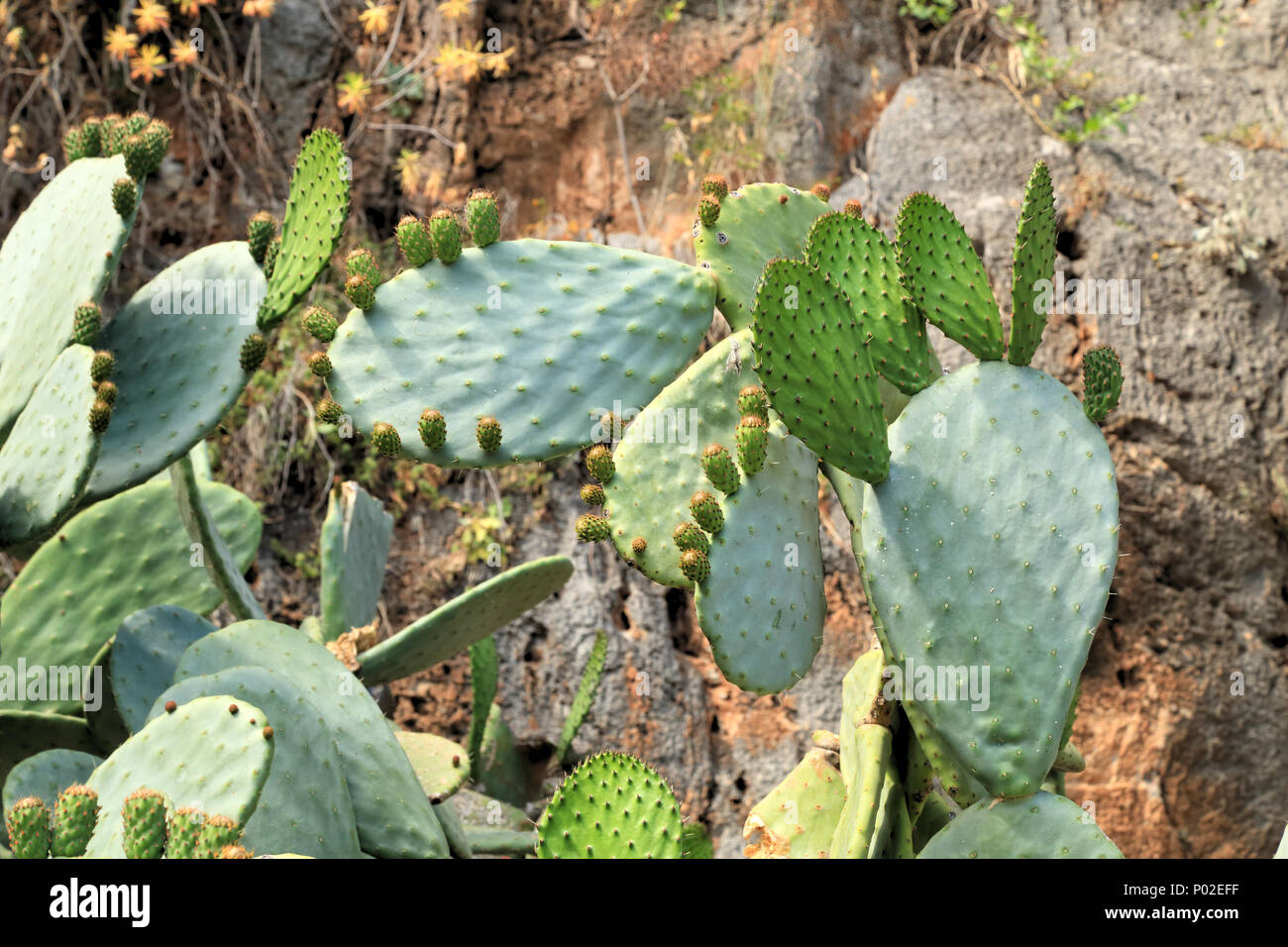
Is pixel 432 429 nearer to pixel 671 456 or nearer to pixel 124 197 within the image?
pixel 671 456

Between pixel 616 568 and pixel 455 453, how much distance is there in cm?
202

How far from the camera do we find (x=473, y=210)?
1832mm

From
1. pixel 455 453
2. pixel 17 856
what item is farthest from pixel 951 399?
pixel 17 856

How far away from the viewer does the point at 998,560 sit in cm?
162

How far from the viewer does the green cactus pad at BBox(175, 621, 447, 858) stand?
193cm

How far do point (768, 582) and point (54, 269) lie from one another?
140 cm

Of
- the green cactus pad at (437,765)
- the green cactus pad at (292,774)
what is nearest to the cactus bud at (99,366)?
the green cactus pad at (292,774)

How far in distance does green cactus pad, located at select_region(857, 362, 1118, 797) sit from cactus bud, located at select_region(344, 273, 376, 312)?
29.7 inches

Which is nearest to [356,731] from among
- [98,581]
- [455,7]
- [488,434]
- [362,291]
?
[488,434]

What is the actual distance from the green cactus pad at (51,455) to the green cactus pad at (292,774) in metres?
0.39

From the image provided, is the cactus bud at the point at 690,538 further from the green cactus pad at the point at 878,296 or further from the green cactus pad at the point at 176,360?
the green cactus pad at the point at 176,360

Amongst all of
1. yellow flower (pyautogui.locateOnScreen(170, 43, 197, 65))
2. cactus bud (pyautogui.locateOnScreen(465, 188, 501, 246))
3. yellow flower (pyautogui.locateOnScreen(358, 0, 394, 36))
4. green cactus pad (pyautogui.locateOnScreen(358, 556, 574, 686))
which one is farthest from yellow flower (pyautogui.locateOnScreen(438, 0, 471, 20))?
cactus bud (pyautogui.locateOnScreen(465, 188, 501, 246))

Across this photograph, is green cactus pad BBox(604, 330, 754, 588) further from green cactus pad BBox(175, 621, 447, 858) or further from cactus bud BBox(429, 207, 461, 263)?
green cactus pad BBox(175, 621, 447, 858)
